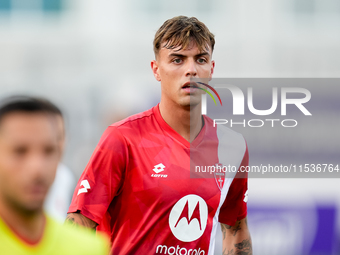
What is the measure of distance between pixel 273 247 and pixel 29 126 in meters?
5.83

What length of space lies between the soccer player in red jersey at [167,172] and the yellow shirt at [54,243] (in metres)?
1.48

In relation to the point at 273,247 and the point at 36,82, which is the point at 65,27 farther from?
the point at 273,247

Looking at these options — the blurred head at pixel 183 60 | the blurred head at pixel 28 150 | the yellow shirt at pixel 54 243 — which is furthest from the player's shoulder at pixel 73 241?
the blurred head at pixel 183 60

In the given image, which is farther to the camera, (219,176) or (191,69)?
(219,176)

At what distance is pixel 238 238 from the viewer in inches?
131

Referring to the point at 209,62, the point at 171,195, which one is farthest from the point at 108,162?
the point at 209,62

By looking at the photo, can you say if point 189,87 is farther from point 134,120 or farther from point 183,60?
point 134,120

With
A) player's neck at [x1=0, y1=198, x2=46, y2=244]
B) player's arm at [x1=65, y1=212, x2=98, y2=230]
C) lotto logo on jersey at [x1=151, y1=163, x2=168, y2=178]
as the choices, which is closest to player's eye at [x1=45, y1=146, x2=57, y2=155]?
player's neck at [x1=0, y1=198, x2=46, y2=244]

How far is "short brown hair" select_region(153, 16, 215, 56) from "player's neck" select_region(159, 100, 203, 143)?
1.35 ft

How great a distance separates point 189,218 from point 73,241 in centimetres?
172

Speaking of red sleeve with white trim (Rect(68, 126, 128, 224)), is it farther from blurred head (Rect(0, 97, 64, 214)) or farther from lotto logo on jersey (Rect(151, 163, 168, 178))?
blurred head (Rect(0, 97, 64, 214))

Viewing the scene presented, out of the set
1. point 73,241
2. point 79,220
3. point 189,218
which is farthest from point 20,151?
point 189,218

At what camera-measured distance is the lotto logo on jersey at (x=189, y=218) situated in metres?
2.71

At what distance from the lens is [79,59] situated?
379 inches
